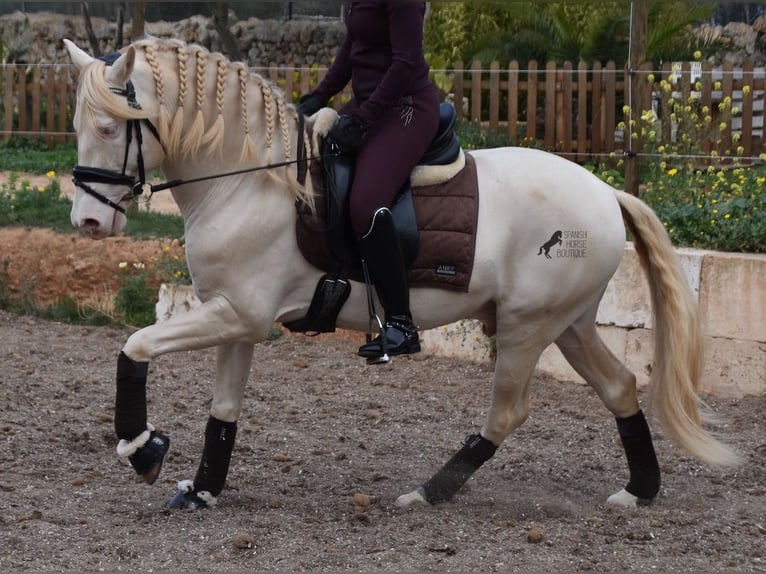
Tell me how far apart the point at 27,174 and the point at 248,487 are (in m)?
9.57

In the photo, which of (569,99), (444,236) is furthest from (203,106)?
(569,99)

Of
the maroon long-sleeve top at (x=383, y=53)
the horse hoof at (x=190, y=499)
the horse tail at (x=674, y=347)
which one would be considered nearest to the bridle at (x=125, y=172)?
the maroon long-sleeve top at (x=383, y=53)

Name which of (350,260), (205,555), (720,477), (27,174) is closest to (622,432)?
(720,477)

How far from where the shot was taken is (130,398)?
443 centimetres

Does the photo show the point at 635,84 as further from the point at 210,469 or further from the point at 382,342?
the point at 210,469

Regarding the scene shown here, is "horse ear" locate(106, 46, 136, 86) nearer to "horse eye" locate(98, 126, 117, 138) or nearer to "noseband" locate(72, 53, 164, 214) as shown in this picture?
"noseband" locate(72, 53, 164, 214)

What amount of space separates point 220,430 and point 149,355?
0.69 m

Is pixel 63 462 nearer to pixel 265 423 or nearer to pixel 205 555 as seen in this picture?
pixel 265 423

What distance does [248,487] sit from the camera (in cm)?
532

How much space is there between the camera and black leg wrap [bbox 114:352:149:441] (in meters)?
4.40

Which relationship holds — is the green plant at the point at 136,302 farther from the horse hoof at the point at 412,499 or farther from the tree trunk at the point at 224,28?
the tree trunk at the point at 224,28

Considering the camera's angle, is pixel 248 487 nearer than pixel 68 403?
Yes

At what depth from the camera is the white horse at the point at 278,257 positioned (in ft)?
14.4

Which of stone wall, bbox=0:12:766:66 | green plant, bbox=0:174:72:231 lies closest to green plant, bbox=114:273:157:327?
green plant, bbox=0:174:72:231
